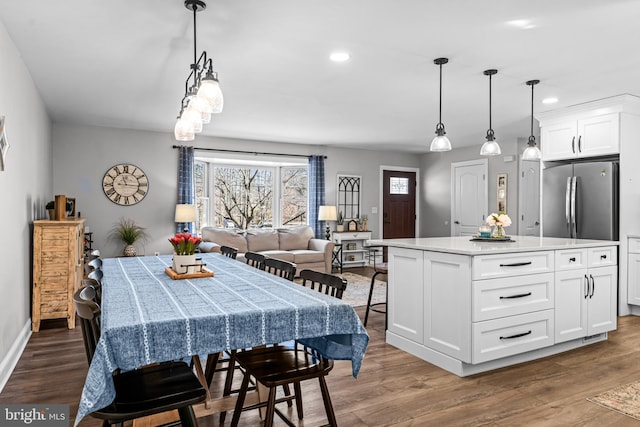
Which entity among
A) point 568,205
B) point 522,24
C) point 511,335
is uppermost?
point 522,24

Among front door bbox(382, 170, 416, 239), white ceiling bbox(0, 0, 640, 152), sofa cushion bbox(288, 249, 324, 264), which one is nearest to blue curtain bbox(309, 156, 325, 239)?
sofa cushion bbox(288, 249, 324, 264)

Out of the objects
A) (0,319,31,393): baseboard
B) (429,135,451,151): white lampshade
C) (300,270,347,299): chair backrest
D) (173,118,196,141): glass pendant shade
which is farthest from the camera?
(429,135,451,151): white lampshade

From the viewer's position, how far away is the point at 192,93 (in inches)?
100

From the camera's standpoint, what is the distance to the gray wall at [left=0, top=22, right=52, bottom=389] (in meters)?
3.00

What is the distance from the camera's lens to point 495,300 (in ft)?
10.2

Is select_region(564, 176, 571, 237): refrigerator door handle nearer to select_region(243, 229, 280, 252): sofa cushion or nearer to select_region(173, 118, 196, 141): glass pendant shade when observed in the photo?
select_region(243, 229, 280, 252): sofa cushion

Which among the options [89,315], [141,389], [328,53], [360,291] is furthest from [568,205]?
[89,315]

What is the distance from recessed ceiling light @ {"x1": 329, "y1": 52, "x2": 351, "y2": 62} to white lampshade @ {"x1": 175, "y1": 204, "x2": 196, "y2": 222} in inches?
153

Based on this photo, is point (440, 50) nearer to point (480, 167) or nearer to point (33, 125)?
point (33, 125)

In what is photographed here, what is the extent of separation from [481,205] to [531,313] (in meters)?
5.09

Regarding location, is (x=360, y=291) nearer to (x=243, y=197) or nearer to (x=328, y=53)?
(x=243, y=197)

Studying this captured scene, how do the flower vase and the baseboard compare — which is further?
the baseboard

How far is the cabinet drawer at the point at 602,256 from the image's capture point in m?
3.75

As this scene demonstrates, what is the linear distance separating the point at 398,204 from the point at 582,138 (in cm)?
447
